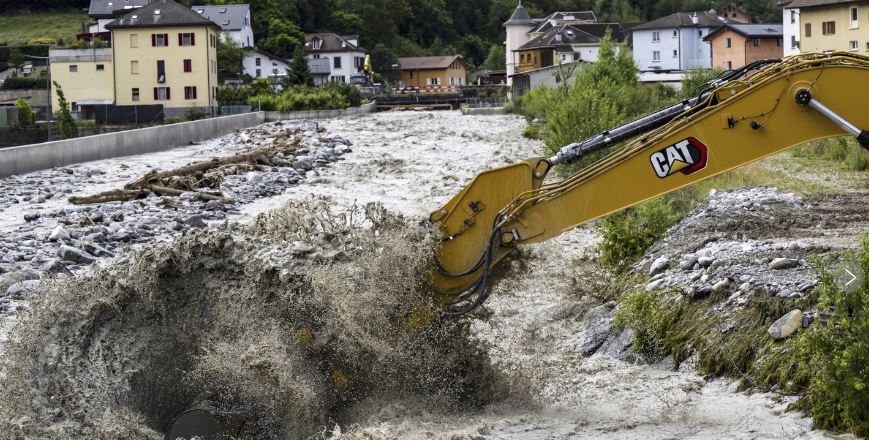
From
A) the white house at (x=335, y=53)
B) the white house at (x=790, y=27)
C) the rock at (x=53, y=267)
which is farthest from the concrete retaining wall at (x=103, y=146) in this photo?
the white house at (x=335, y=53)

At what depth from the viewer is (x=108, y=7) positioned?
5039 inches

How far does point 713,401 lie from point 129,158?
31038mm

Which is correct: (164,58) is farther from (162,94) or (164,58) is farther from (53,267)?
(53,267)

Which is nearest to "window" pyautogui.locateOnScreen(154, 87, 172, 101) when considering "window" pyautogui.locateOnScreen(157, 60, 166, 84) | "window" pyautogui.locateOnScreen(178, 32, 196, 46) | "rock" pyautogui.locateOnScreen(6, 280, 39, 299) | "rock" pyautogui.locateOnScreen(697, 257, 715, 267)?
"window" pyautogui.locateOnScreen(157, 60, 166, 84)

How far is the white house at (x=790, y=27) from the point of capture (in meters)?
76.6

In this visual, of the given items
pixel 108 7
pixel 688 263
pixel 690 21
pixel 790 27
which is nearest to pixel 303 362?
pixel 688 263

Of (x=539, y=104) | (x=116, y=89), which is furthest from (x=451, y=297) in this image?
(x=116, y=89)

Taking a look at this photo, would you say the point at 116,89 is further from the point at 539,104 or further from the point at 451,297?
the point at 451,297

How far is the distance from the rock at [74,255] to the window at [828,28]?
2508 inches

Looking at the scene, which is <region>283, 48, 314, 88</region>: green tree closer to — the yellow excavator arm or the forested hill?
the forested hill

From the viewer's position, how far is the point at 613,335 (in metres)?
11.7

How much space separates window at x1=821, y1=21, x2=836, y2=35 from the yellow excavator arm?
2628 inches

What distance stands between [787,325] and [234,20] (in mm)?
118839

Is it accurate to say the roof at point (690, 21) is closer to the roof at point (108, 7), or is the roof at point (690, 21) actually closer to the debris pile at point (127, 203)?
the roof at point (108, 7)
